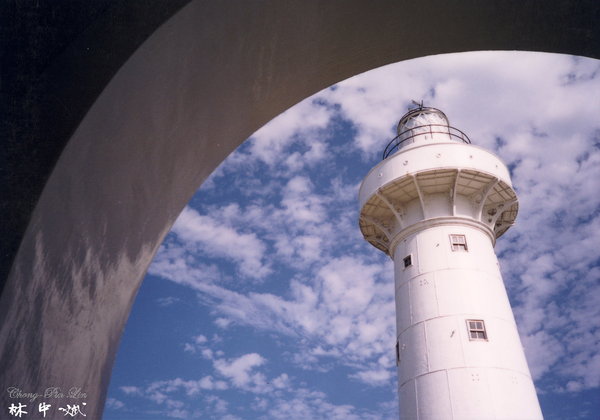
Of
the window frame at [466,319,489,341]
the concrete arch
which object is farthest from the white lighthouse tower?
the concrete arch

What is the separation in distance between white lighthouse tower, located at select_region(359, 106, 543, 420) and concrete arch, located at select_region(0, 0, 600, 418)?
10140 millimetres

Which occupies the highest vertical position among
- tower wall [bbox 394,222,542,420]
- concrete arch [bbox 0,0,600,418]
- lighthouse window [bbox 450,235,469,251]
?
lighthouse window [bbox 450,235,469,251]

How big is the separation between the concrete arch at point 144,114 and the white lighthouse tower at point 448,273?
1014 centimetres

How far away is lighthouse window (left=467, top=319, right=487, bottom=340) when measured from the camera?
11782 millimetres

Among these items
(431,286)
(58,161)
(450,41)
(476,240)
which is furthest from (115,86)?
(476,240)

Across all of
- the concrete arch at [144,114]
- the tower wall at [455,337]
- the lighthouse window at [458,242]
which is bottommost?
the concrete arch at [144,114]

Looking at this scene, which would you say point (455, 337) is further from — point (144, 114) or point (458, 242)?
point (144, 114)

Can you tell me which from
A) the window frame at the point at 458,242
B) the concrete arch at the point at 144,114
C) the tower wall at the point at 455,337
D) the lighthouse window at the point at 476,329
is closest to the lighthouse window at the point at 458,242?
the window frame at the point at 458,242

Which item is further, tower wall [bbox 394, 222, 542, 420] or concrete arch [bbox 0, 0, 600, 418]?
tower wall [bbox 394, 222, 542, 420]

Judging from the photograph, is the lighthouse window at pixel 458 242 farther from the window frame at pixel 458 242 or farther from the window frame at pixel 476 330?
the window frame at pixel 476 330

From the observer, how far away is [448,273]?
12.9 meters

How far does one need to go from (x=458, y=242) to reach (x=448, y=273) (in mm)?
1199

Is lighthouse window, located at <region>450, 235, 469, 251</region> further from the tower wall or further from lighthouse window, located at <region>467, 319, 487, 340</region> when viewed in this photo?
lighthouse window, located at <region>467, 319, 487, 340</region>

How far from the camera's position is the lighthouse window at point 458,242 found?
1350 centimetres
